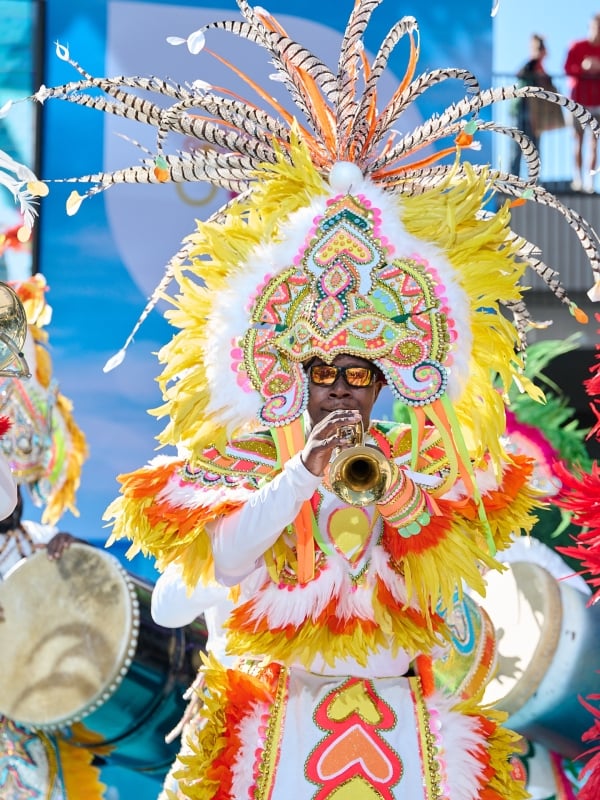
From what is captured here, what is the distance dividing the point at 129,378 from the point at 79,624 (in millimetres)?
1386

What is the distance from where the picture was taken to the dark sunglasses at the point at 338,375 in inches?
132

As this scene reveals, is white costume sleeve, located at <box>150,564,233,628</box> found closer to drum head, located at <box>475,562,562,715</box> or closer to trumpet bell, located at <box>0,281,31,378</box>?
trumpet bell, located at <box>0,281,31,378</box>

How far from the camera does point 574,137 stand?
32.1 ft

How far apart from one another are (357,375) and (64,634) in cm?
287

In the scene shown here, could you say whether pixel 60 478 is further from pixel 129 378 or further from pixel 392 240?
pixel 392 240

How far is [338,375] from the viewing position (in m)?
3.35

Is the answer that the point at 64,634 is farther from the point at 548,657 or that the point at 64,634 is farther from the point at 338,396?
the point at 338,396

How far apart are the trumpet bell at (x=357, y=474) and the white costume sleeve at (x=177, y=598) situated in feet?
1.72

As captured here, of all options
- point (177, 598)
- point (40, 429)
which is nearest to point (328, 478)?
point (177, 598)

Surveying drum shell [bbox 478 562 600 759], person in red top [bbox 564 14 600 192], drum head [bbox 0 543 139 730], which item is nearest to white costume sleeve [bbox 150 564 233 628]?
drum head [bbox 0 543 139 730]

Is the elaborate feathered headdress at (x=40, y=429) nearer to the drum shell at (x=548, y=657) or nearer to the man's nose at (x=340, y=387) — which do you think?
the drum shell at (x=548, y=657)

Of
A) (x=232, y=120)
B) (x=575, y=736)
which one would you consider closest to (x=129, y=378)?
(x=575, y=736)

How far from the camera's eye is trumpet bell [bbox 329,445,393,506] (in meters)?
3.07

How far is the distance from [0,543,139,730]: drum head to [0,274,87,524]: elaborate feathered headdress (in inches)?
20.0
